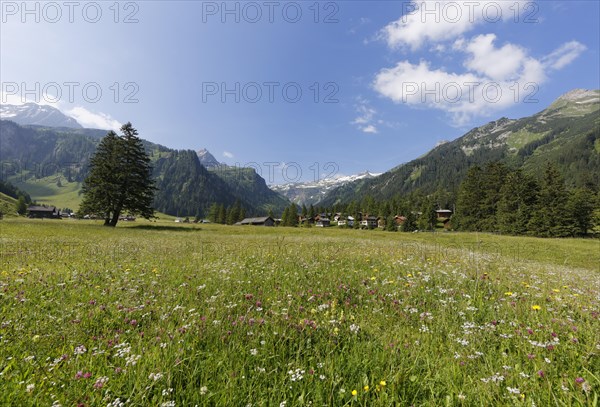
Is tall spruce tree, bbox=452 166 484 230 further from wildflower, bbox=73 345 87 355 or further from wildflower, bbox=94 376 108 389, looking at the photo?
wildflower, bbox=94 376 108 389

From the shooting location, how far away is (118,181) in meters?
44.3

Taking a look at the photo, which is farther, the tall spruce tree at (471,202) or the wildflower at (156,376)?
the tall spruce tree at (471,202)

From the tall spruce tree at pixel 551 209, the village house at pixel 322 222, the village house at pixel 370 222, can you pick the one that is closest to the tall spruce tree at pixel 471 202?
the tall spruce tree at pixel 551 209

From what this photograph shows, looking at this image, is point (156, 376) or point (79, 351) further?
point (79, 351)

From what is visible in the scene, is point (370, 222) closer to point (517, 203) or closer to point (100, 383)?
point (517, 203)

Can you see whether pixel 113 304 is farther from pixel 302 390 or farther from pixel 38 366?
pixel 302 390

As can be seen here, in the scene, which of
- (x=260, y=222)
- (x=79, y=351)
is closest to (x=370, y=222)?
(x=260, y=222)

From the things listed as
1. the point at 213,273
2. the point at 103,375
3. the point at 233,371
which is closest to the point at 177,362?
the point at 233,371

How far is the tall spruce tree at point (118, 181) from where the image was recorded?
42.8 m

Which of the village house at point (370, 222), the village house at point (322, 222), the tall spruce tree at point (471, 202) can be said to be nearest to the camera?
the tall spruce tree at point (471, 202)

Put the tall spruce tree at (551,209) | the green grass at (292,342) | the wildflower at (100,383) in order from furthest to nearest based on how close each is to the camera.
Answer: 1. the tall spruce tree at (551,209)
2. the green grass at (292,342)
3. the wildflower at (100,383)

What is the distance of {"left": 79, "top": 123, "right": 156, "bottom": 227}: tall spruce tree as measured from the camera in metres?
42.8

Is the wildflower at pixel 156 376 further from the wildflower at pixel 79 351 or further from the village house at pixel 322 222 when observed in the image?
the village house at pixel 322 222

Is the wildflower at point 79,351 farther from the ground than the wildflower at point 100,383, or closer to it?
closer to it
